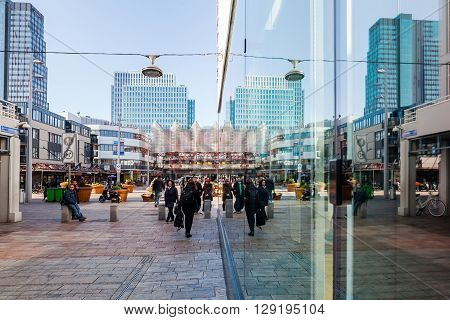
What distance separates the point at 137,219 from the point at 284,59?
41.0 ft

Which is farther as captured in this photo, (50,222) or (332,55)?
(50,222)

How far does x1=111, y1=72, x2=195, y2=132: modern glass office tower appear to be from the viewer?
115000 mm

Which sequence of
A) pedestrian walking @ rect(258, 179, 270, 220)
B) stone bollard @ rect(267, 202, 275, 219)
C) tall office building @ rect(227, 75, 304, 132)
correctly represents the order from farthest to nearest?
pedestrian walking @ rect(258, 179, 270, 220) → stone bollard @ rect(267, 202, 275, 219) → tall office building @ rect(227, 75, 304, 132)

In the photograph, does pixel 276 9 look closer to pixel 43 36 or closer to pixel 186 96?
pixel 43 36

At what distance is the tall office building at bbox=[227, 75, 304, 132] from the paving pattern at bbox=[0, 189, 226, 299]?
2.65m

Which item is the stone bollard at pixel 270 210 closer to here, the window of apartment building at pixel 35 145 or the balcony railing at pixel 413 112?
the balcony railing at pixel 413 112

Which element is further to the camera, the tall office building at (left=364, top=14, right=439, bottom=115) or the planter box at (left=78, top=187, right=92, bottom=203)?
the planter box at (left=78, top=187, right=92, bottom=203)

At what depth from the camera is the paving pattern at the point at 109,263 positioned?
504 centimetres

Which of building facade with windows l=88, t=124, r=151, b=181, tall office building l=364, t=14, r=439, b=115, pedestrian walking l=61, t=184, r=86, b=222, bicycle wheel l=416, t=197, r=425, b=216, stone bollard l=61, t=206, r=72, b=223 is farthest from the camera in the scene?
building facade with windows l=88, t=124, r=151, b=181

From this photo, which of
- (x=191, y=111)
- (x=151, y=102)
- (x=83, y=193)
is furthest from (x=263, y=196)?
(x=191, y=111)

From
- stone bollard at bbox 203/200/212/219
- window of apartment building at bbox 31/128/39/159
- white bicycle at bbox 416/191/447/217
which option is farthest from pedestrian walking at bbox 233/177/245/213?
window of apartment building at bbox 31/128/39/159

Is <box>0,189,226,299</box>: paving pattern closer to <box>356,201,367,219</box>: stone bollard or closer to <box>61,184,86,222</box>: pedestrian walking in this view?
<box>61,184,86,222</box>: pedestrian walking

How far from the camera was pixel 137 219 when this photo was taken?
45.8 ft

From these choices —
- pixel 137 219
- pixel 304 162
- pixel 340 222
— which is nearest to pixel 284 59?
pixel 304 162
